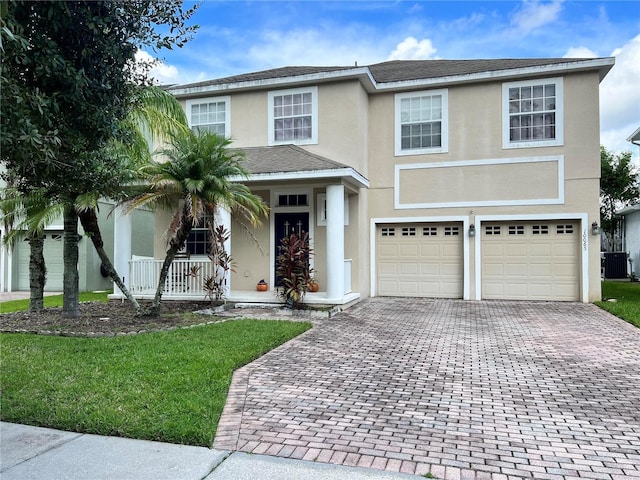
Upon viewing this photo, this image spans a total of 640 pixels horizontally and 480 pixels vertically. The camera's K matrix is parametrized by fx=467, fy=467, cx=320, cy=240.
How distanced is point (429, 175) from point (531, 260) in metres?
3.73

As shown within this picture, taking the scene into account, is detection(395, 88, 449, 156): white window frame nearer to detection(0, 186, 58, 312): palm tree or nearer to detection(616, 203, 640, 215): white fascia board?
detection(0, 186, 58, 312): palm tree

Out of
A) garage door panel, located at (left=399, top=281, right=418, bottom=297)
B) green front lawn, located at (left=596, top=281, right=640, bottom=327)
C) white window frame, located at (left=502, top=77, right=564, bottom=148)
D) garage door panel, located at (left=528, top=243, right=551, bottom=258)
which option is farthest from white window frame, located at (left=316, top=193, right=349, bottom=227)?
green front lawn, located at (left=596, top=281, right=640, bottom=327)

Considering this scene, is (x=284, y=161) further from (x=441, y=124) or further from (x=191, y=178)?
(x=441, y=124)

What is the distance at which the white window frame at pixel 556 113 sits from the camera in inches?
503

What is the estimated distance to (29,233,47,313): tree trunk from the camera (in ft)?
33.5

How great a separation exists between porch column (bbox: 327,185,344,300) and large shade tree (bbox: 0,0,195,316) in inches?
277

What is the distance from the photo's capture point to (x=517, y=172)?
42.9ft

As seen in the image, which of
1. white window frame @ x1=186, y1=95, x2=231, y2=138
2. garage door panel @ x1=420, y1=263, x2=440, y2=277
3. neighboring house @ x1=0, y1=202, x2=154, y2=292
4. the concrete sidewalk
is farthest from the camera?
neighboring house @ x1=0, y1=202, x2=154, y2=292

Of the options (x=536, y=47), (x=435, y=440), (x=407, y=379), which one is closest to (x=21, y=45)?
(x=435, y=440)

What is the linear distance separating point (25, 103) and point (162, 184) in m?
5.60

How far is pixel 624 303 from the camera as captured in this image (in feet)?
38.5

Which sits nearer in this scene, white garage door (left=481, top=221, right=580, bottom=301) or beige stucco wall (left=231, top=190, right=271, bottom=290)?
white garage door (left=481, top=221, right=580, bottom=301)

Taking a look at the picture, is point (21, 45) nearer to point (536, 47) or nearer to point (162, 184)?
point (162, 184)

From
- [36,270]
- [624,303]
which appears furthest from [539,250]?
[36,270]
